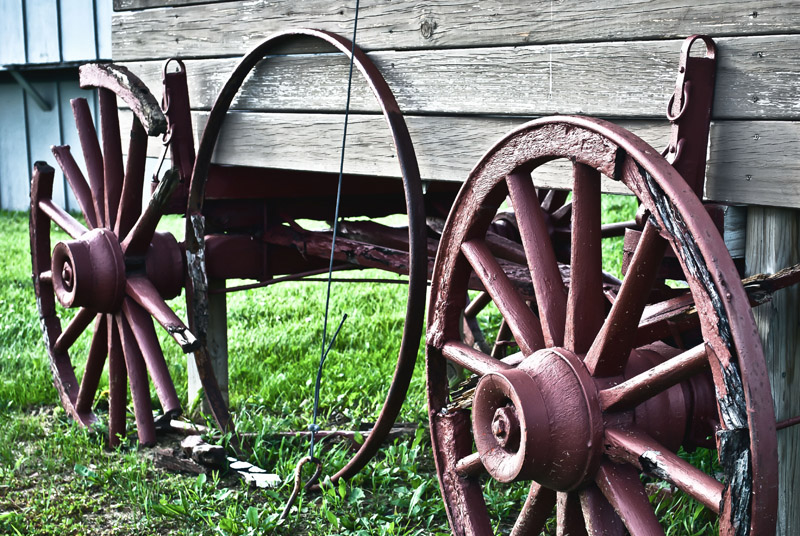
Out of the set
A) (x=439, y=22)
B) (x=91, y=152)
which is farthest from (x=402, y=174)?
(x=91, y=152)

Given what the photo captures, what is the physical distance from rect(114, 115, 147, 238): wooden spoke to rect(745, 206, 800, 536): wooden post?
7.75 ft

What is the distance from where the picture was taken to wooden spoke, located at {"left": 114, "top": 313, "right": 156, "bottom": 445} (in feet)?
11.2

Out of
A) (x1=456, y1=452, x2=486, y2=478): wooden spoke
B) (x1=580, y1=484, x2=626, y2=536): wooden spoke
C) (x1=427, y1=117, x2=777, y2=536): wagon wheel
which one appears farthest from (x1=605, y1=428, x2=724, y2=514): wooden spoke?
(x1=456, y1=452, x2=486, y2=478): wooden spoke

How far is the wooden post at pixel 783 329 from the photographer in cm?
199

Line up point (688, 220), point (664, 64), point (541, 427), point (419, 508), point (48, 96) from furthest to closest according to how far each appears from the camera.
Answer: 1. point (48, 96)
2. point (419, 508)
3. point (664, 64)
4. point (541, 427)
5. point (688, 220)

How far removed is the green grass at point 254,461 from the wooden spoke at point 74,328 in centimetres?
30

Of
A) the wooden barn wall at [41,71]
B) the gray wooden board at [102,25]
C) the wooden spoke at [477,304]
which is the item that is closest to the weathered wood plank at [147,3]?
the wooden spoke at [477,304]

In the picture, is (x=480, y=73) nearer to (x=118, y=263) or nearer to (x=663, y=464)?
(x=663, y=464)

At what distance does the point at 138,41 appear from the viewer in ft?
12.5

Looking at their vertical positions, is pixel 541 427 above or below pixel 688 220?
below

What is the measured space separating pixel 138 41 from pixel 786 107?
280cm

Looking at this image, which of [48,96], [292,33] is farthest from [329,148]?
[48,96]

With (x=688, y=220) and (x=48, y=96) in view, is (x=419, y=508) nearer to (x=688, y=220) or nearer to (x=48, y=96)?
(x=688, y=220)

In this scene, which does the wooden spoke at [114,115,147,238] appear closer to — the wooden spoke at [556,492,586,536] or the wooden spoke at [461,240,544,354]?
the wooden spoke at [461,240,544,354]
